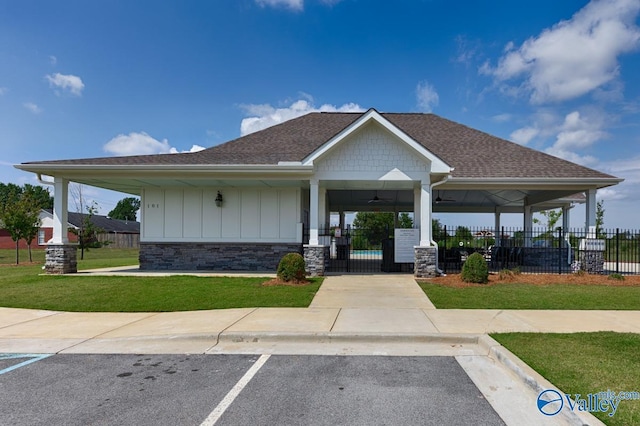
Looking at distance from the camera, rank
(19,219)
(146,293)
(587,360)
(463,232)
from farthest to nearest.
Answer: (19,219) < (463,232) < (146,293) < (587,360)

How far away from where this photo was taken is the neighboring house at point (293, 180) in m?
13.3

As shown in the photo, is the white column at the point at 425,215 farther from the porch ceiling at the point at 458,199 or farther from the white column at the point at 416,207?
the porch ceiling at the point at 458,199

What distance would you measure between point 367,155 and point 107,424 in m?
11.2

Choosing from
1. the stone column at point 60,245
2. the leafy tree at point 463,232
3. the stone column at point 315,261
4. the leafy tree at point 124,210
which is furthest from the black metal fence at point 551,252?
the leafy tree at point 124,210

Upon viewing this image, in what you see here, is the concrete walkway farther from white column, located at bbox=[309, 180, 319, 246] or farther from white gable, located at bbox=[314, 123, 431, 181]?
white gable, located at bbox=[314, 123, 431, 181]

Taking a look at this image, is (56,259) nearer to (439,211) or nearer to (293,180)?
(293,180)

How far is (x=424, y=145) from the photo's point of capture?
14398mm

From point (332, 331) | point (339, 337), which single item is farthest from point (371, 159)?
point (339, 337)

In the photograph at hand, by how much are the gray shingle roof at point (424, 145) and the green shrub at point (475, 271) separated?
347 centimetres

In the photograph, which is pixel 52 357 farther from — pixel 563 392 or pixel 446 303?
pixel 446 303

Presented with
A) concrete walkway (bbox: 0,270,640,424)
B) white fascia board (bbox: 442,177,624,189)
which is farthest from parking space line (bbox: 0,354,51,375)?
white fascia board (bbox: 442,177,624,189)

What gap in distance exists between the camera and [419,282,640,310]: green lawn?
8.95 m

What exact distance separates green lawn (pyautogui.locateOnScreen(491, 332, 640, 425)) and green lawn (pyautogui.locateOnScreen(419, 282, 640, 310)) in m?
2.65

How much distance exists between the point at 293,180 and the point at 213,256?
4693 mm
